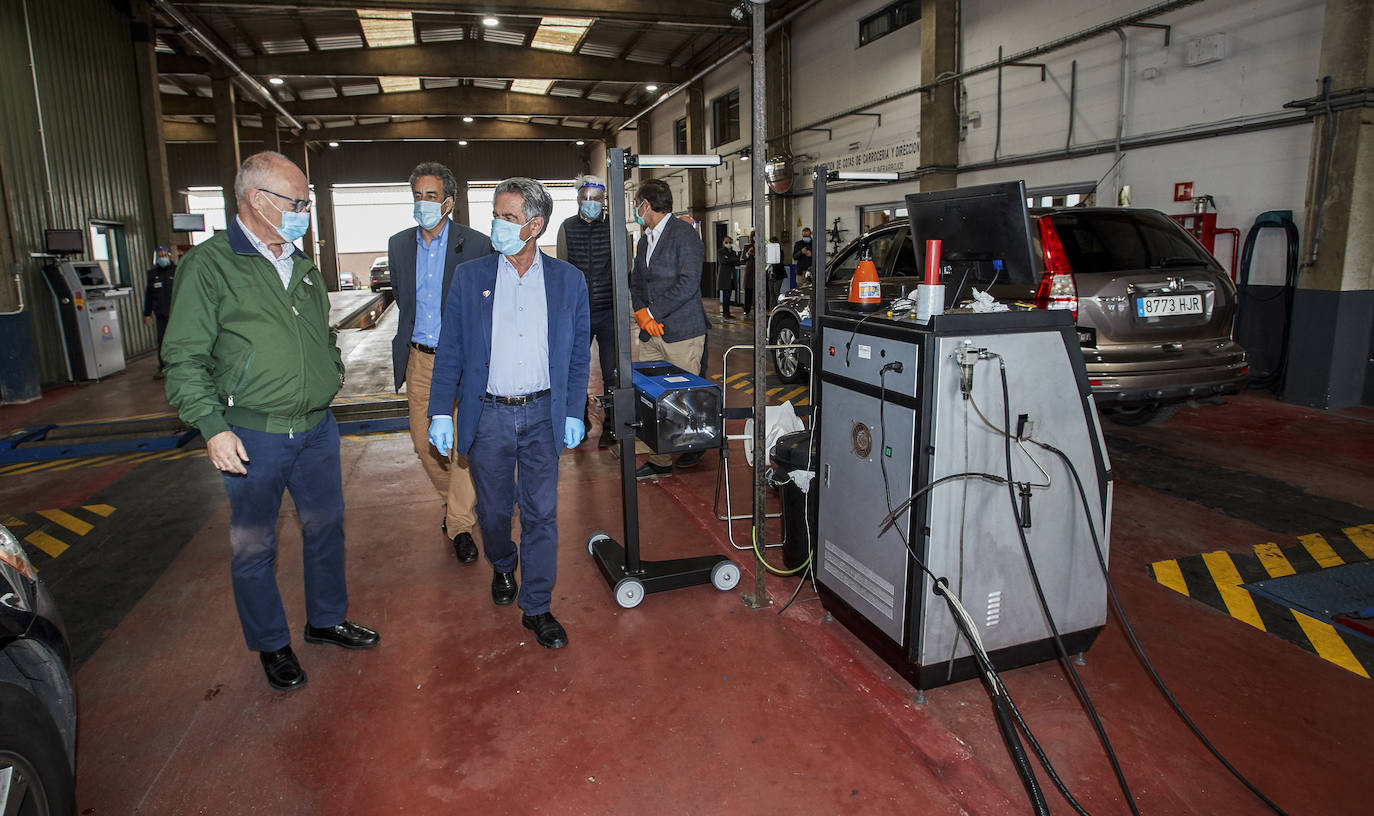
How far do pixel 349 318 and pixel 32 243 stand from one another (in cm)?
581

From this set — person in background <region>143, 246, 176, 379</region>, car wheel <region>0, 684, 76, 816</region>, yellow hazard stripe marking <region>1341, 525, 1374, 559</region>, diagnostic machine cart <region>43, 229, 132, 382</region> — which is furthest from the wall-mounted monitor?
yellow hazard stripe marking <region>1341, 525, 1374, 559</region>

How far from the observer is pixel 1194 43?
7504 millimetres

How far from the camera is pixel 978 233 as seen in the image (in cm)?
279

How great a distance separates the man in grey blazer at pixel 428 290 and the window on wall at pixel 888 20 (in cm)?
1067

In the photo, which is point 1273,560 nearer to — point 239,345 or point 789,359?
point 239,345

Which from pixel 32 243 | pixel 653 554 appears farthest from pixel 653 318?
pixel 32 243

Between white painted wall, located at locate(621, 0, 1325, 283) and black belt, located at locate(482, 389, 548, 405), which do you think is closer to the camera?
black belt, located at locate(482, 389, 548, 405)

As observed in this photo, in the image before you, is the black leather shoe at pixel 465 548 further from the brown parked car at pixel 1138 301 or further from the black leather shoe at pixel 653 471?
the brown parked car at pixel 1138 301

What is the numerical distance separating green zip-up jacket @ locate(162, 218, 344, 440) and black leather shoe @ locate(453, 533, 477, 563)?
129 centimetres

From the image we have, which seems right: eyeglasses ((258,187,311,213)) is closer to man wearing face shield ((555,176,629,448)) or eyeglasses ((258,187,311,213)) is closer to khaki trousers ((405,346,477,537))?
khaki trousers ((405,346,477,537))

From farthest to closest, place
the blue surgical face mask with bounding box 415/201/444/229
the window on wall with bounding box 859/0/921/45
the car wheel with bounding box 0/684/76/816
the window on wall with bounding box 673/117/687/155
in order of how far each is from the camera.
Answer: the window on wall with bounding box 673/117/687/155 < the window on wall with bounding box 859/0/921/45 < the blue surgical face mask with bounding box 415/201/444/229 < the car wheel with bounding box 0/684/76/816

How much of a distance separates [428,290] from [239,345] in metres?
1.24

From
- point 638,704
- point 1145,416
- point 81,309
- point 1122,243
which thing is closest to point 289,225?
point 638,704

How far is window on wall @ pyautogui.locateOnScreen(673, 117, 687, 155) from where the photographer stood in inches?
834
